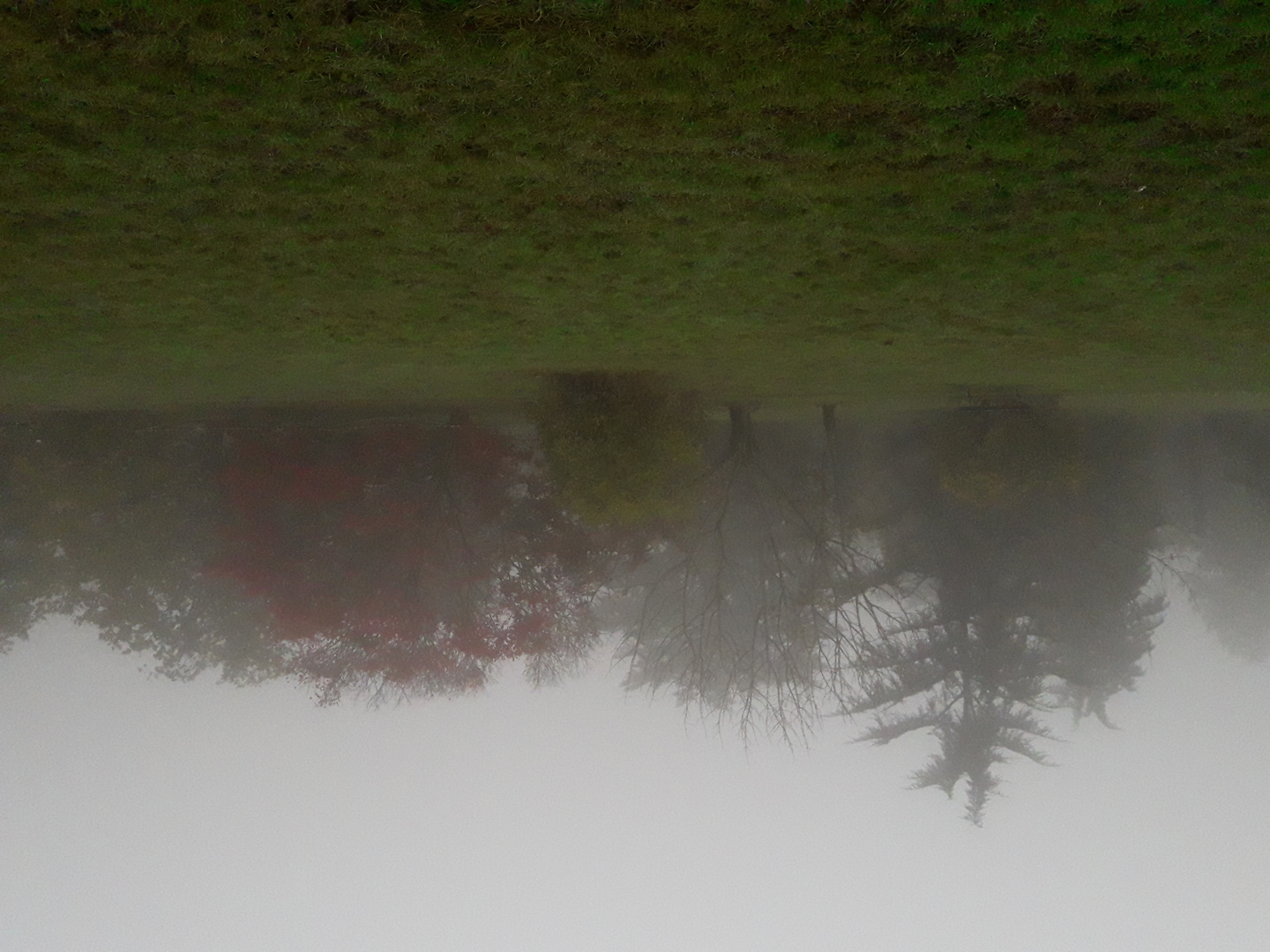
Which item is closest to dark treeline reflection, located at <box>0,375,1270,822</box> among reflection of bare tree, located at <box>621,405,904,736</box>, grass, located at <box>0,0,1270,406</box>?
reflection of bare tree, located at <box>621,405,904,736</box>

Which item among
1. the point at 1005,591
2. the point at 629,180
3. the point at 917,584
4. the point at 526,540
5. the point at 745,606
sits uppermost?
the point at 1005,591

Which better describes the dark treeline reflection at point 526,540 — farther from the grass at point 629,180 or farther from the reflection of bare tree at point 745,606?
the grass at point 629,180

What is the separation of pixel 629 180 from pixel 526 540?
4584 mm

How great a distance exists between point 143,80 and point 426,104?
1103mm

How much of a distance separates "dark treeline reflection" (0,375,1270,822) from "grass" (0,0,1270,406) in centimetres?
197

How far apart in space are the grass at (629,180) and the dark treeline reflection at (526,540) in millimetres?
1971

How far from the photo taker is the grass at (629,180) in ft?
10.3

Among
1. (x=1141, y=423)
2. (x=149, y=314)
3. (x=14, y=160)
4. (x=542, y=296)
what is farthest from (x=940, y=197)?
(x=1141, y=423)

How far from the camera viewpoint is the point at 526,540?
25.8 ft

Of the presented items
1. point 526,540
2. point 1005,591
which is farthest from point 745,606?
point 1005,591

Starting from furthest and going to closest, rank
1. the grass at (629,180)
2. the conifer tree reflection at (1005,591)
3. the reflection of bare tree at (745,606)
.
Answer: the conifer tree reflection at (1005,591), the reflection of bare tree at (745,606), the grass at (629,180)

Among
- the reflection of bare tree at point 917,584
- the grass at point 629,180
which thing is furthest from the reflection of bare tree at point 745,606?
the grass at point 629,180

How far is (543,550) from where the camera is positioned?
7.84 metres

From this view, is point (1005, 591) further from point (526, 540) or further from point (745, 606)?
point (526, 540)
